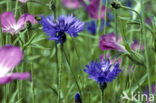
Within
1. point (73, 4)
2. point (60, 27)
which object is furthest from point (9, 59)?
point (73, 4)

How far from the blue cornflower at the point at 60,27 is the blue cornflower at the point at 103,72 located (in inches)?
4.6

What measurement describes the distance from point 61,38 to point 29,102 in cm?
79

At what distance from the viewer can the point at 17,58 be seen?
560 millimetres

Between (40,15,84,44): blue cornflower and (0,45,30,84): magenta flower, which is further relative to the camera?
(40,15,84,44): blue cornflower

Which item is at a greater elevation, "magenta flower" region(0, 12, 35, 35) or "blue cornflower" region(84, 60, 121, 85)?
"magenta flower" region(0, 12, 35, 35)

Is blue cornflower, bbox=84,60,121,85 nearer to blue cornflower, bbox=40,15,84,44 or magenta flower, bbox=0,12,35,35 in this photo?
blue cornflower, bbox=40,15,84,44

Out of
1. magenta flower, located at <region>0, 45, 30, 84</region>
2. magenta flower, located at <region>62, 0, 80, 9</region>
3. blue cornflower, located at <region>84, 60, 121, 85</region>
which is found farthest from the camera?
magenta flower, located at <region>62, 0, 80, 9</region>

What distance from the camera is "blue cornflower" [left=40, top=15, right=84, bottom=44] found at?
892 mm

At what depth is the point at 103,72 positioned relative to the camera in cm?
88

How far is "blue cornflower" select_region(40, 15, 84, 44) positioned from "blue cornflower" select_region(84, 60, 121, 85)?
0.12m

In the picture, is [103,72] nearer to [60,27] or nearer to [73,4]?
[60,27]

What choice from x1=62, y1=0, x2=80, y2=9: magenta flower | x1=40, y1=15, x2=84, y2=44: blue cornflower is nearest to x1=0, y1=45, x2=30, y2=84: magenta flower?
x1=40, y1=15, x2=84, y2=44: blue cornflower

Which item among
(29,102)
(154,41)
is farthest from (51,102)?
(154,41)

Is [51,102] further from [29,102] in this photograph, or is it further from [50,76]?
[50,76]
